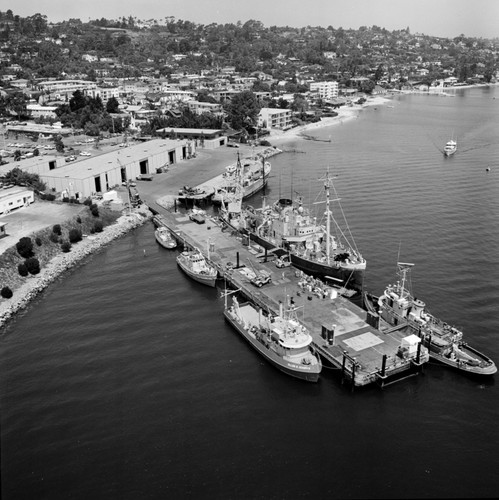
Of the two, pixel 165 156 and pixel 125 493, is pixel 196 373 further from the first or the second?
pixel 165 156

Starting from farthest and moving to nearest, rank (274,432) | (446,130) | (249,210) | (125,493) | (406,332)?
(446,130) → (249,210) → (406,332) → (274,432) → (125,493)

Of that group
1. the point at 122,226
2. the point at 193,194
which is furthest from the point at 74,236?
the point at 193,194

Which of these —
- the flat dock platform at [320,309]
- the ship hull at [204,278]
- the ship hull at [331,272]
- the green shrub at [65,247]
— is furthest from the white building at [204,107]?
the ship hull at [204,278]

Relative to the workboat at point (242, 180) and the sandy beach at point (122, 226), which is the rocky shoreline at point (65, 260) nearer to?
the sandy beach at point (122, 226)

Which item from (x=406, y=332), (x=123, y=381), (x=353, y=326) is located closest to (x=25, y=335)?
(x=123, y=381)

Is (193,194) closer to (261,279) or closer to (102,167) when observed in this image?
(102,167)

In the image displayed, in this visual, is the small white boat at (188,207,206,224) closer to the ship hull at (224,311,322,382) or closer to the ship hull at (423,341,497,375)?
the ship hull at (224,311,322,382)
